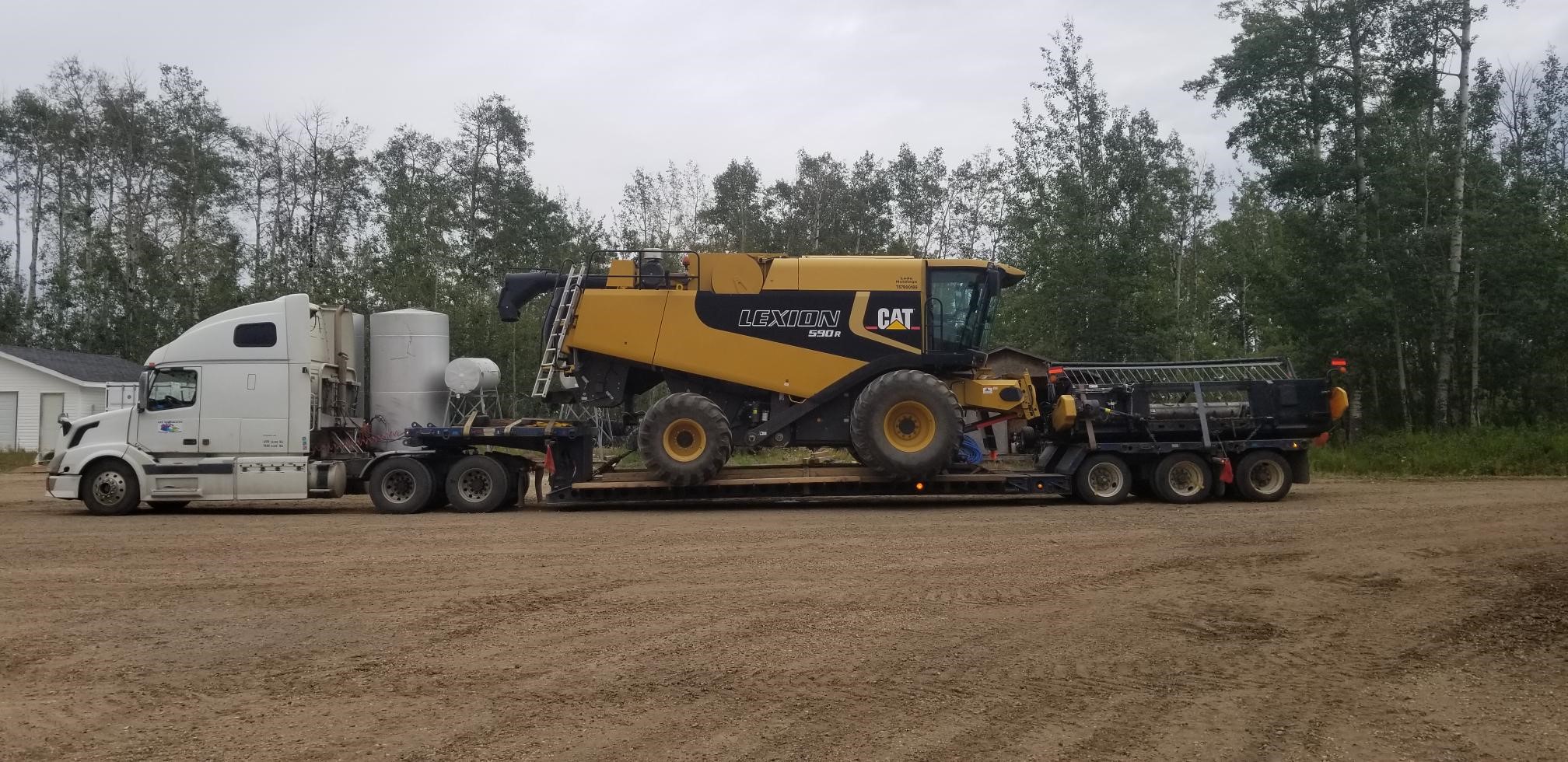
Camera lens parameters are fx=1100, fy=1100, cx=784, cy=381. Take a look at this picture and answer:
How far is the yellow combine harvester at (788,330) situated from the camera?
54.6 ft

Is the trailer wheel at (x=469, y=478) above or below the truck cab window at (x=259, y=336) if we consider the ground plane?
below

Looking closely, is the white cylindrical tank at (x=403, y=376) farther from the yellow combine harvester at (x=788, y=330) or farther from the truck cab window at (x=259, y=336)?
the yellow combine harvester at (x=788, y=330)

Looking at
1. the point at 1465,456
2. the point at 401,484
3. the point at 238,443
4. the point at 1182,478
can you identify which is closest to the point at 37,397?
the point at 238,443

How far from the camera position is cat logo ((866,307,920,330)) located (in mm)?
16625

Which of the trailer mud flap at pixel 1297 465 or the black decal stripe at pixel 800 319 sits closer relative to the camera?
the black decal stripe at pixel 800 319

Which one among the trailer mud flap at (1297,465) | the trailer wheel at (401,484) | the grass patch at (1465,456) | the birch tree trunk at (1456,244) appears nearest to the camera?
the trailer wheel at (401,484)

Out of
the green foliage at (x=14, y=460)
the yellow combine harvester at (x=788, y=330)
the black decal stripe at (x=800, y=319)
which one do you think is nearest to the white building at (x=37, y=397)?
the green foliage at (x=14, y=460)

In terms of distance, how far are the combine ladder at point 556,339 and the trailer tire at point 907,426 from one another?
4.54 metres

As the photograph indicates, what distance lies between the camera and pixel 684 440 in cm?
1634

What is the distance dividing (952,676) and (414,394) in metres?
13.2

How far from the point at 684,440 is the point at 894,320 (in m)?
3.64

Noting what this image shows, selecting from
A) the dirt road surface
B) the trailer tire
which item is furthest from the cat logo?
the dirt road surface

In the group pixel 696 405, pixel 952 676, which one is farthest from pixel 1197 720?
pixel 696 405

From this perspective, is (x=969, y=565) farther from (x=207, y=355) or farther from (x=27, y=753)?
(x=207, y=355)
